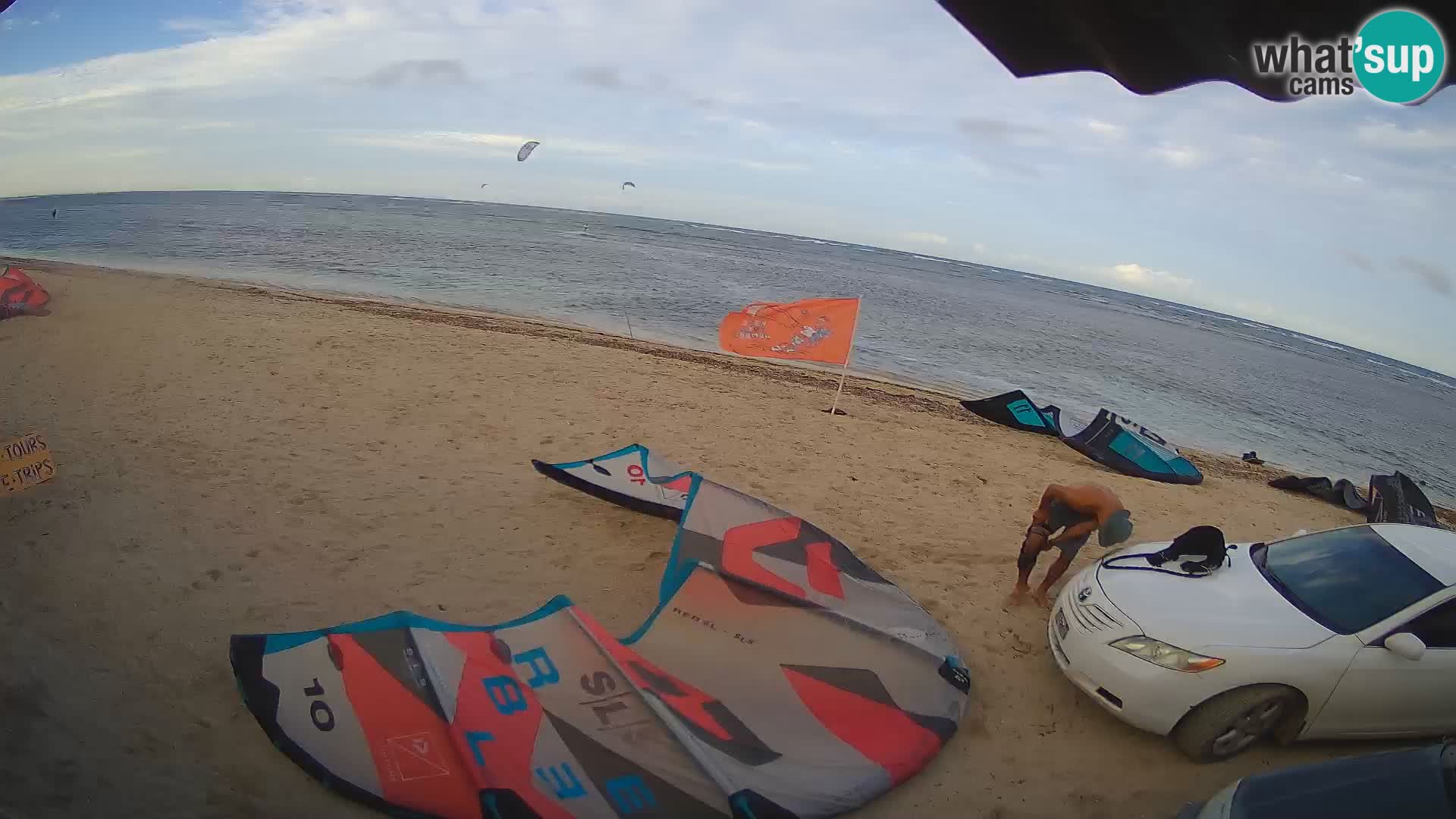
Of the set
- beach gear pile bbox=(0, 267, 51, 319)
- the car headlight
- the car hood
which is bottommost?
the car headlight

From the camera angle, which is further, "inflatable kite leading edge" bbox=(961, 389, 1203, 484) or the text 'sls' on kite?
the text 'sls' on kite

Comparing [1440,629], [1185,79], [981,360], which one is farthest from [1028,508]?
[981,360]

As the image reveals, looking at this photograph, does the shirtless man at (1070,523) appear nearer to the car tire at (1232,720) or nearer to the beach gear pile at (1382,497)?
the car tire at (1232,720)

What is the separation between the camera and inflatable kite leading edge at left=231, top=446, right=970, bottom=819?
11.9 feet

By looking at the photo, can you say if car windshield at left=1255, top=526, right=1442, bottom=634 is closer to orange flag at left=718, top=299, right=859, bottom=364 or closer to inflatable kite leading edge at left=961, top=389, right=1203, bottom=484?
inflatable kite leading edge at left=961, top=389, right=1203, bottom=484

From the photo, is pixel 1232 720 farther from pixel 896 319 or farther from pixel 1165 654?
pixel 896 319

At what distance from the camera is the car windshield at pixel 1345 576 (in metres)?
4.50

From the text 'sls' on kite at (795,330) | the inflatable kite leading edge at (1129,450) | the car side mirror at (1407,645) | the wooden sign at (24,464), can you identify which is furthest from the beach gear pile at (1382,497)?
the wooden sign at (24,464)

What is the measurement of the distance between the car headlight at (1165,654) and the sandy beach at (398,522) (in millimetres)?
622

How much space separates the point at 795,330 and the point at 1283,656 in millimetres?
8682

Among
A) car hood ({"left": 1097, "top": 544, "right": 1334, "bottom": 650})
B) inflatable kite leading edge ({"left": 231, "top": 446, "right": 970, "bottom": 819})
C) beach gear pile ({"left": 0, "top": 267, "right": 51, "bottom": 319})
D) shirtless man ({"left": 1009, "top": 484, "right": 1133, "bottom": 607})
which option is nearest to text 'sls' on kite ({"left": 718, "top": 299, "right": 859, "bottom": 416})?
shirtless man ({"left": 1009, "top": 484, "right": 1133, "bottom": 607})

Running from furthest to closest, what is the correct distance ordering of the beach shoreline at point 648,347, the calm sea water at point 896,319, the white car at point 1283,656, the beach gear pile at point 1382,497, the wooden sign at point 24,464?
the calm sea water at point 896,319 → the beach shoreline at point 648,347 → the beach gear pile at point 1382,497 → the wooden sign at point 24,464 → the white car at point 1283,656

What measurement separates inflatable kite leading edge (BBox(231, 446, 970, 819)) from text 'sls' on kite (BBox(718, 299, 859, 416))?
6962 millimetres

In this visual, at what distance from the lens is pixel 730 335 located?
40.1 feet
